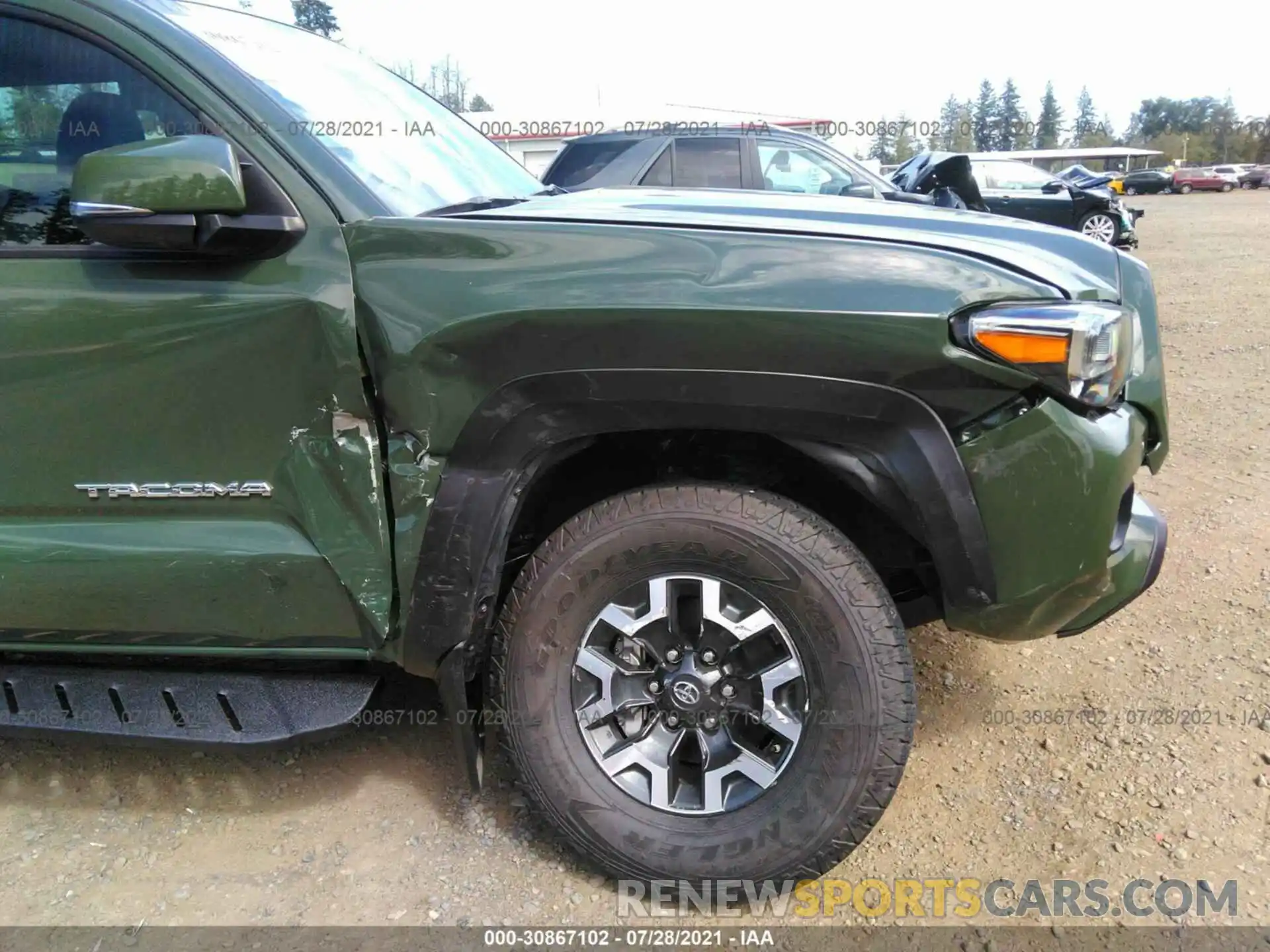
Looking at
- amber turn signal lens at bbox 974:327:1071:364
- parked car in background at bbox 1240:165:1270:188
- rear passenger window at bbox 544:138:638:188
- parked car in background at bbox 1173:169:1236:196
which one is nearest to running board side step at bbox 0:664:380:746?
amber turn signal lens at bbox 974:327:1071:364

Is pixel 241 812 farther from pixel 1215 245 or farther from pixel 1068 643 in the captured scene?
pixel 1215 245

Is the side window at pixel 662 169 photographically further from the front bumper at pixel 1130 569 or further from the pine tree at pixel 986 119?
the pine tree at pixel 986 119

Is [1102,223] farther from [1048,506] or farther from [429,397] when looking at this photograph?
[429,397]

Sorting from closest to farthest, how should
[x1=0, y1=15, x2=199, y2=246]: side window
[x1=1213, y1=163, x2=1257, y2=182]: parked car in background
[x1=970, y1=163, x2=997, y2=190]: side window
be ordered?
[x1=0, y1=15, x2=199, y2=246]: side window → [x1=970, y1=163, x2=997, y2=190]: side window → [x1=1213, y1=163, x2=1257, y2=182]: parked car in background

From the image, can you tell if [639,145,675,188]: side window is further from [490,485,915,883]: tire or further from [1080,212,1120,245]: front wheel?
[1080,212,1120,245]: front wheel

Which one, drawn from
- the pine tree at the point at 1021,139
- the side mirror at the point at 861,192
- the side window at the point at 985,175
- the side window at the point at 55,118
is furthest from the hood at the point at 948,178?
the pine tree at the point at 1021,139

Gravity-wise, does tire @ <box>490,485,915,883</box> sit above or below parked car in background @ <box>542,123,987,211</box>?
below

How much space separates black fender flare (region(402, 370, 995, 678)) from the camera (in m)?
1.88

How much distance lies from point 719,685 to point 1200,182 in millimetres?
55641

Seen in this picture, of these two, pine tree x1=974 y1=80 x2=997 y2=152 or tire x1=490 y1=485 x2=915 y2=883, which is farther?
pine tree x1=974 y1=80 x2=997 y2=152

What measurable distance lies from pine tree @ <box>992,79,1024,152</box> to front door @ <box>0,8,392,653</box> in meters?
68.9

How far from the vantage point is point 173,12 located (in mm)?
2164

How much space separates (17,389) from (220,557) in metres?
0.59

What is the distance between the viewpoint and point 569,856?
2377mm
